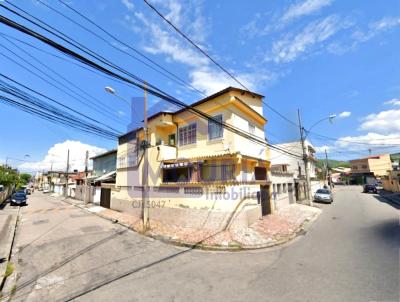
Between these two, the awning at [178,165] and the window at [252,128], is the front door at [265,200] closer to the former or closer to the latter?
the window at [252,128]

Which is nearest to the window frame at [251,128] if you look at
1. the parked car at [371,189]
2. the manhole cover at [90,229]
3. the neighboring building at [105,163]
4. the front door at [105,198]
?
the manhole cover at [90,229]

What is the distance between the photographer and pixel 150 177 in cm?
1484

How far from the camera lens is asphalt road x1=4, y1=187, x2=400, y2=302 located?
16.7 feet

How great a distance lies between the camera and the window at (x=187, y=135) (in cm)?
1475

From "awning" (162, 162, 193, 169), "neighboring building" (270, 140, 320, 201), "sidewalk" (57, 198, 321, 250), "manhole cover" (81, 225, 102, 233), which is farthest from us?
"neighboring building" (270, 140, 320, 201)

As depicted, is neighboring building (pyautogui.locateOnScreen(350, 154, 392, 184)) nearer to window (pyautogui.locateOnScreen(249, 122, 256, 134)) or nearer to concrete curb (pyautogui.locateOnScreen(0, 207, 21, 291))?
window (pyautogui.locateOnScreen(249, 122, 256, 134))

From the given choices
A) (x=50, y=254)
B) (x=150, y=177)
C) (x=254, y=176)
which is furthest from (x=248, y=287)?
(x=150, y=177)

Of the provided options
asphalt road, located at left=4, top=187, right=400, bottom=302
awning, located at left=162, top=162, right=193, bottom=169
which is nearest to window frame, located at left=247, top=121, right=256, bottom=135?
awning, located at left=162, top=162, right=193, bottom=169

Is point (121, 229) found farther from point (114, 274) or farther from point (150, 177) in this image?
point (114, 274)

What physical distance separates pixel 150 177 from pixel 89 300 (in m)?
A: 10.0

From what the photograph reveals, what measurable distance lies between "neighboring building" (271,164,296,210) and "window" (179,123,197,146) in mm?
7274

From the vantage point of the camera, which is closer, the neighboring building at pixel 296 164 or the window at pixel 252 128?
the window at pixel 252 128

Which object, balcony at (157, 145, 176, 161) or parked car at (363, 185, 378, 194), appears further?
parked car at (363, 185, 378, 194)

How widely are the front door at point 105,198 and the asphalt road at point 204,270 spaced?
31.0 feet
